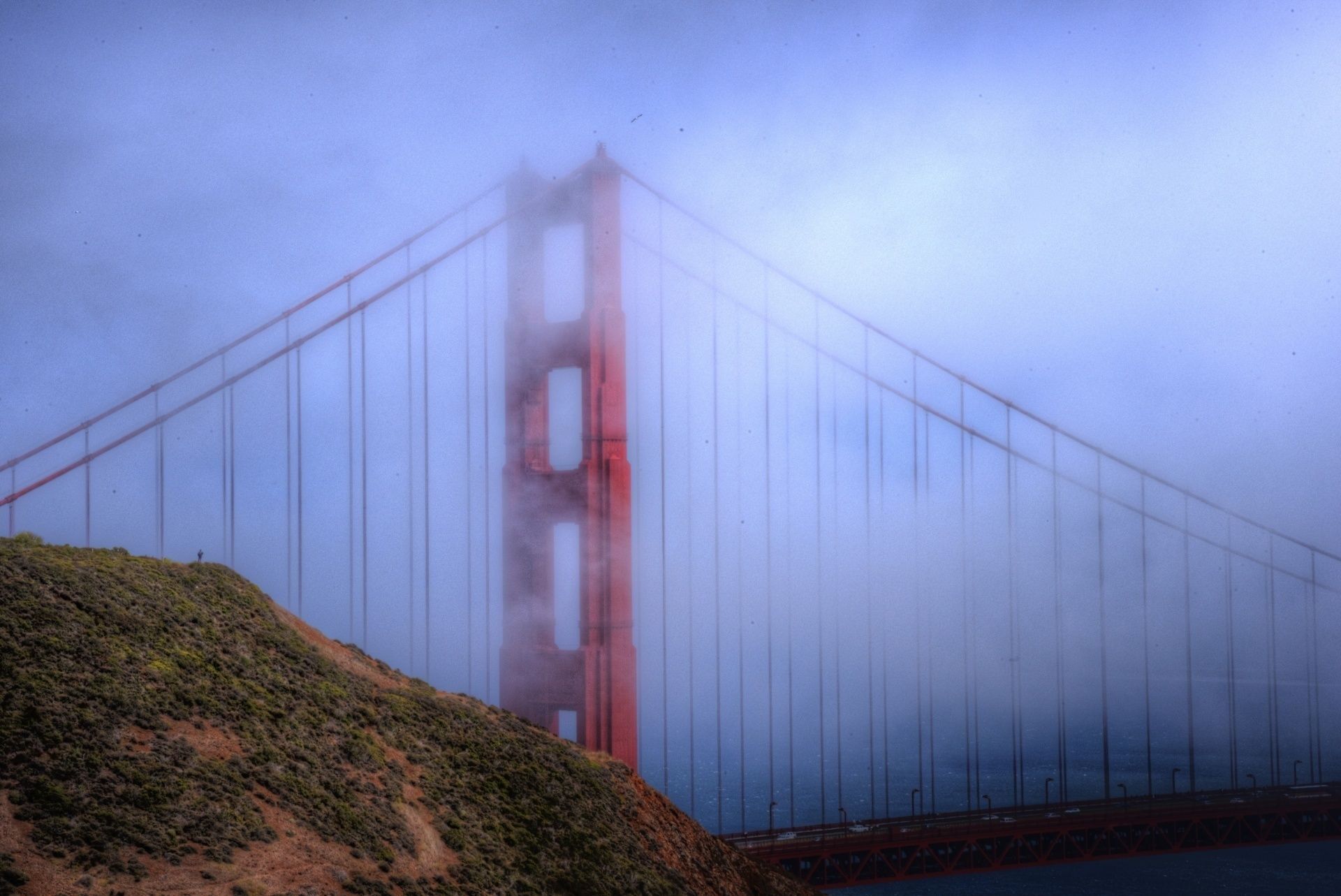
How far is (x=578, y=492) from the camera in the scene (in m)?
31.2

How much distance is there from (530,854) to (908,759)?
130827mm

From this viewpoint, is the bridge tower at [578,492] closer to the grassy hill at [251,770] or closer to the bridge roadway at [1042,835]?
the grassy hill at [251,770]

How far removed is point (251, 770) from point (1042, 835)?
112 feet

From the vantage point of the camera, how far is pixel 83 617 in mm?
17031

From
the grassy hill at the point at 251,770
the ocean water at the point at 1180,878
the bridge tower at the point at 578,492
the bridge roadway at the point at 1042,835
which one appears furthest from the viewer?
the ocean water at the point at 1180,878

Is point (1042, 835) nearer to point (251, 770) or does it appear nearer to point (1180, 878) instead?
point (251, 770)

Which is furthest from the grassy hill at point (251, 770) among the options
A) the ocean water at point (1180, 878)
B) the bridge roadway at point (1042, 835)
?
the ocean water at point (1180, 878)

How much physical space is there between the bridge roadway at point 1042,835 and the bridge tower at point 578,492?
812 centimetres

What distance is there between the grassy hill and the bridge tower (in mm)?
4841

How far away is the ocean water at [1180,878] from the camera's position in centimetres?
7656

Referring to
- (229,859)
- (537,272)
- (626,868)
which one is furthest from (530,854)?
(537,272)

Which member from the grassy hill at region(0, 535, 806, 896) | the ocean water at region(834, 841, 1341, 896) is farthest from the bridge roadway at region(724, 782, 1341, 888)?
the ocean water at region(834, 841, 1341, 896)

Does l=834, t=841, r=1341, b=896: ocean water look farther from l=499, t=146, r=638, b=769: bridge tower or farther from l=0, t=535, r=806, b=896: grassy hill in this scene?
l=0, t=535, r=806, b=896: grassy hill

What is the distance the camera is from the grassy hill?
13.0 metres
